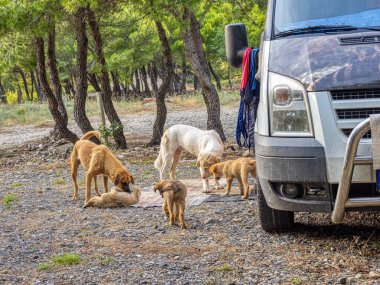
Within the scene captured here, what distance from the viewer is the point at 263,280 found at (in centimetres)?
604

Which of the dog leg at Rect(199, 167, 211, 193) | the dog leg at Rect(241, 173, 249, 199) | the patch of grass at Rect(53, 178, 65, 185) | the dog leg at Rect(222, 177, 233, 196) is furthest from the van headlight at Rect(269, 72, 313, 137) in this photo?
the patch of grass at Rect(53, 178, 65, 185)

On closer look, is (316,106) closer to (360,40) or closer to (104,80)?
(360,40)

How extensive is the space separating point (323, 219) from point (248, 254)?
1.61 m

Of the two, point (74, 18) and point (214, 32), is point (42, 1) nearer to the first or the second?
point (74, 18)

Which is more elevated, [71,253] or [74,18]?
[74,18]

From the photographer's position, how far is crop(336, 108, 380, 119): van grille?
20.3 ft

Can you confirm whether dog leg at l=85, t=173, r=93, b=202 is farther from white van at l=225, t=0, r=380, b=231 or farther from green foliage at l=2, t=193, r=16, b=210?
white van at l=225, t=0, r=380, b=231

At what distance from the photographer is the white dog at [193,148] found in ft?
37.0

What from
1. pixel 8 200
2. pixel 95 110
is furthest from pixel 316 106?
pixel 95 110

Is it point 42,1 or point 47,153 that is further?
point 47,153

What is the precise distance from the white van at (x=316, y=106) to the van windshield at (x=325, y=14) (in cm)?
1

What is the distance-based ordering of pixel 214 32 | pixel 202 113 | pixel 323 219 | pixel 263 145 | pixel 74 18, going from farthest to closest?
pixel 214 32
pixel 202 113
pixel 74 18
pixel 323 219
pixel 263 145

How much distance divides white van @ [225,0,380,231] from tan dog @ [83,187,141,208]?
3.67 metres

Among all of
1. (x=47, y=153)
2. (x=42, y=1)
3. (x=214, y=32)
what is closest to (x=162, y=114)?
(x=47, y=153)
